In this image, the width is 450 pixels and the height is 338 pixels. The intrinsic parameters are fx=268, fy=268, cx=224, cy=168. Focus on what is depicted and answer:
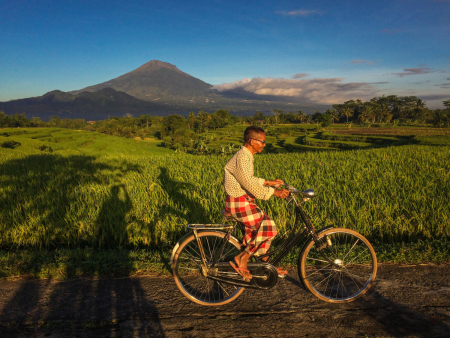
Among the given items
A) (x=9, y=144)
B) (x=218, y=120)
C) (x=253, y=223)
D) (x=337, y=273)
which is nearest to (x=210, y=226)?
(x=253, y=223)

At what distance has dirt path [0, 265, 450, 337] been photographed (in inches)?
85.0

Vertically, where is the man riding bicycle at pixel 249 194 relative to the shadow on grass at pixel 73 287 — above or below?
above

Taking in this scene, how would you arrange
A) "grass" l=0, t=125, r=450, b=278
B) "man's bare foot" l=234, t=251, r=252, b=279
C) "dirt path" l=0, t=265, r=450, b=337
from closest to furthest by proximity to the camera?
"dirt path" l=0, t=265, r=450, b=337, "man's bare foot" l=234, t=251, r=252, b=279, "grass" l=0, t=125, r=450, b=278

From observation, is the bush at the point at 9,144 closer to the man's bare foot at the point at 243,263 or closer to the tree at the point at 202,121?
the man's bare foot at the point at 243,263

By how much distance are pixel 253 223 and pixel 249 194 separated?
0.28m

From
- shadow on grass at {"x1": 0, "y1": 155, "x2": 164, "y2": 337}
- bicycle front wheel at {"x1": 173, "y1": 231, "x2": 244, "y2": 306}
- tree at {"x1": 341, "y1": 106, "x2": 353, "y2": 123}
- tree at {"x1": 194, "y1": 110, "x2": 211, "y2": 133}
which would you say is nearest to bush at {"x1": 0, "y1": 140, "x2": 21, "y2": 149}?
shadow on grass at {"x1": 0, "y1": 155, "x2": 164, "y2": 337}

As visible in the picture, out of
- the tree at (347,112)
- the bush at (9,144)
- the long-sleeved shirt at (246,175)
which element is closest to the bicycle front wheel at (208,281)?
the long-sleeved shirt at (246,175)

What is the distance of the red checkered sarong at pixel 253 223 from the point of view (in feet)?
8.21

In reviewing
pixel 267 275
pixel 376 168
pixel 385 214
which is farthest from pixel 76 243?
pixel 376 168

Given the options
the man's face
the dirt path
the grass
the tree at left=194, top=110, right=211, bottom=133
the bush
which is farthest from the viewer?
the tree at left=194, top=110, right=211, bottom=133

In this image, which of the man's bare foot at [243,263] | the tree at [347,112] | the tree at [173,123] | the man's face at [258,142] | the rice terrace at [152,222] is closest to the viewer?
the man's face at [258,142]

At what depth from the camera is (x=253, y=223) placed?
98.9 inches

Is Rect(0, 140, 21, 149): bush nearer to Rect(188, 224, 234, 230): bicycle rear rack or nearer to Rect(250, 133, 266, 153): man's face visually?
Rect(188, 224, 234, 230): bicycle rear rack

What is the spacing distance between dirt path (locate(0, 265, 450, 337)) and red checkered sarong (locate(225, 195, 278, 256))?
0.53 meters
